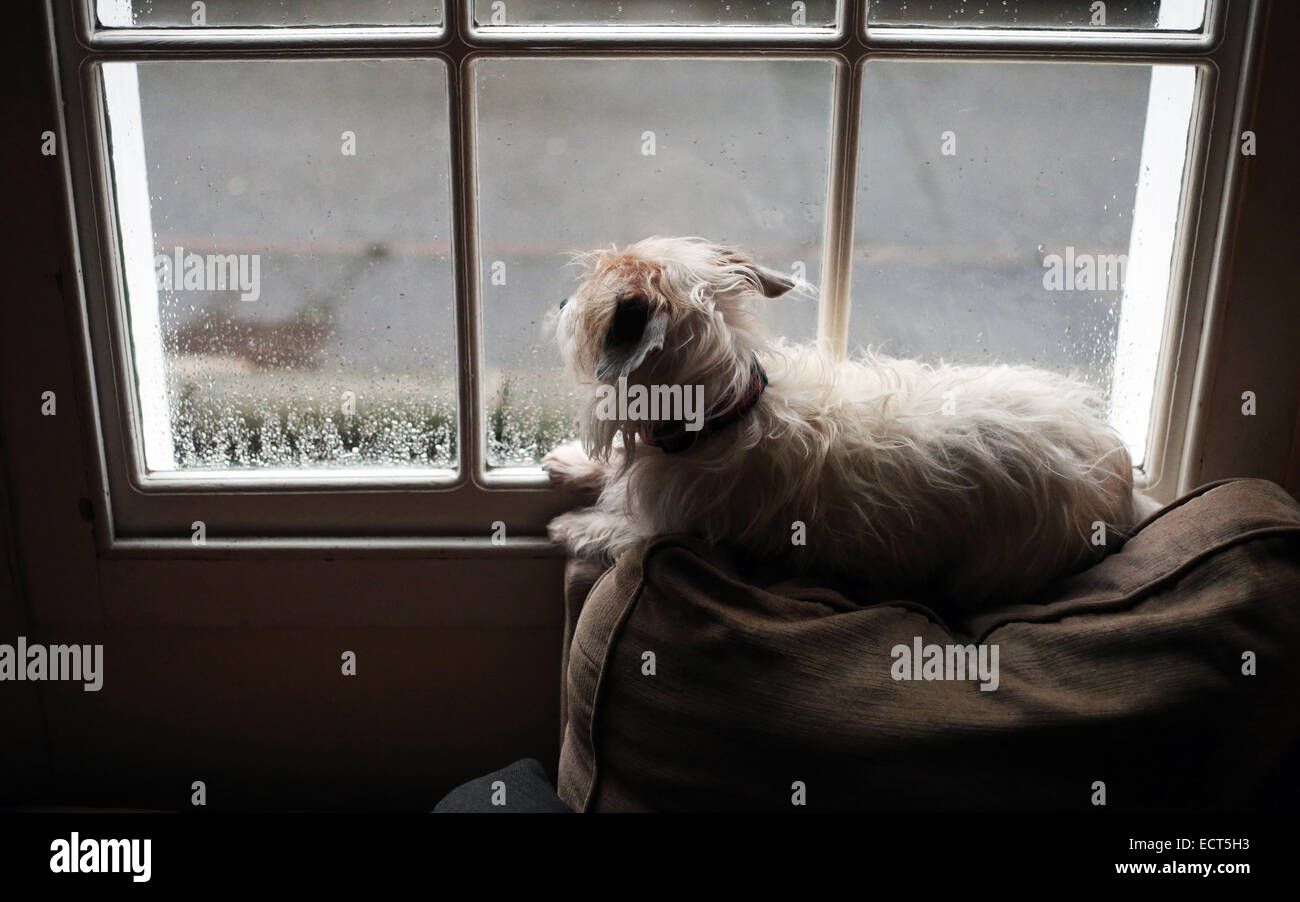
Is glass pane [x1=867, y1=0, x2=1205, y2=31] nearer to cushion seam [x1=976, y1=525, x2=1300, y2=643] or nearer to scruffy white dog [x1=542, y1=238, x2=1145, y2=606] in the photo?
scruffy white dog [x1=542, y1=238, x2=1145, y2=606]

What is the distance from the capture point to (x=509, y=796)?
1.07 metres

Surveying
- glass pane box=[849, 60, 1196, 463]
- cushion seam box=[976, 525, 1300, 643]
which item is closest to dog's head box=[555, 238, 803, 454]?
glass pane box=[849, 60, 1196, 463]

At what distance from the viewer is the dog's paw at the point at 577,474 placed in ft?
4.20

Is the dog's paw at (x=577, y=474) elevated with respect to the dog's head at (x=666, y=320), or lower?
lower

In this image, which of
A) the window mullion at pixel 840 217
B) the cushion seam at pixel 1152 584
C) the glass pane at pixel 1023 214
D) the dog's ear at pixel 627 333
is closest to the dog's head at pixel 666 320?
the dog's ear at pixel 627 333

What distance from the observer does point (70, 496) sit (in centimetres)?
129

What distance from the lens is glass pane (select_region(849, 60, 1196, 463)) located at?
3.99 ft

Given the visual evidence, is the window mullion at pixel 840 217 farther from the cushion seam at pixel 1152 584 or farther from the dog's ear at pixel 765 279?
the cushion seam at pixel 1152 584

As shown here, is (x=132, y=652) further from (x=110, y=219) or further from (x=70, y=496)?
(x=110, y=219)

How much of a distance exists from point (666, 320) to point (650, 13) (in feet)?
1.76

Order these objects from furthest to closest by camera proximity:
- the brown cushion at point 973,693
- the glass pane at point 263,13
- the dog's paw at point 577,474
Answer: the dog's paw at point 577,474 < the glass pane at point 263,13 < the brown cushion at point 973,693

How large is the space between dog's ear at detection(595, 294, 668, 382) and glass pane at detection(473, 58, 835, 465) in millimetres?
341

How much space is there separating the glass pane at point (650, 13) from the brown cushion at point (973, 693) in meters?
0.78

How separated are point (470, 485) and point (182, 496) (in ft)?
1.58
